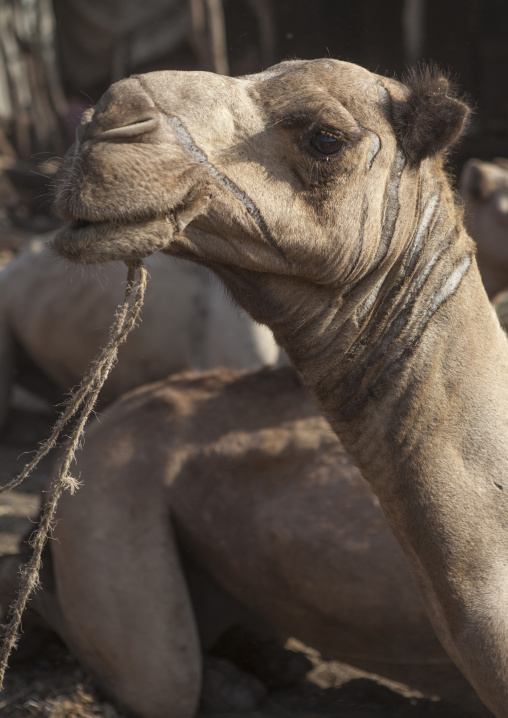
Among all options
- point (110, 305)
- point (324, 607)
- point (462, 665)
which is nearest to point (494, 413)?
point (462, 665)

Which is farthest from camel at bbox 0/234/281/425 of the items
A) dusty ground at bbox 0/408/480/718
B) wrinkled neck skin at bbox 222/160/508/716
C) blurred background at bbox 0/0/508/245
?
blurred background at bbox 0/0/508/245

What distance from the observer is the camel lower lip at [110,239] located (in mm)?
1764

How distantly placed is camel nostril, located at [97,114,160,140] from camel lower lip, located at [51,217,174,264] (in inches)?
6.8

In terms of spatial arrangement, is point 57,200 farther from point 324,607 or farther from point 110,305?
point 110,305

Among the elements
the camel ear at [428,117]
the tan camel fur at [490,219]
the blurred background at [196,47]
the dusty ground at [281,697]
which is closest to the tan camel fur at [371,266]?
the camel ear at [428,117]

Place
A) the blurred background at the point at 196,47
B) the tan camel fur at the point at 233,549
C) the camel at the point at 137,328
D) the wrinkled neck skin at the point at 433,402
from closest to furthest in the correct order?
the wrinkled neck skin at the point at 433,402
the tan camel fur at the point at 233,549
the camel at the point at 137,328
the blurred background at the point at 196,47

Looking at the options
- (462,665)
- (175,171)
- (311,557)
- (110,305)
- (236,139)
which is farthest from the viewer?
(110,305)

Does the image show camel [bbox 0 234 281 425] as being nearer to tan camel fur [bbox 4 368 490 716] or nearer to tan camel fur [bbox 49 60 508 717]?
tan camel fur [bbox 4 368 490 716]

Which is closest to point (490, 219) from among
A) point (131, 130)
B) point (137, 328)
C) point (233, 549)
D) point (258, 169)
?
point (137, 328)

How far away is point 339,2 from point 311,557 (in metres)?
9.34

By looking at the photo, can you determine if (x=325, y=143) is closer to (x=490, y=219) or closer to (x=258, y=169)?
(x=258, y=169)

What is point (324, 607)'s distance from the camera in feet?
10.1

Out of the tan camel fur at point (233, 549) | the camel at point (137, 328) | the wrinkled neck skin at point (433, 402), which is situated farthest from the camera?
the camel at point (137, 328)

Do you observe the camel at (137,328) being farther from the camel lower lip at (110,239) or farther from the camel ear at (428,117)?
the camel lower lip at (110,239)
